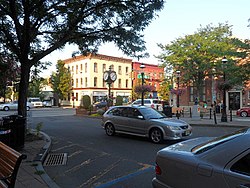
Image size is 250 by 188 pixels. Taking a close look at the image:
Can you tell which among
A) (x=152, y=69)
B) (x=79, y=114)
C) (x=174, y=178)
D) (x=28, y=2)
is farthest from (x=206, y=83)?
(x=174, y=178)

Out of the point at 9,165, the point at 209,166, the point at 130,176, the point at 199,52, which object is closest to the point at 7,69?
the point at 130,176

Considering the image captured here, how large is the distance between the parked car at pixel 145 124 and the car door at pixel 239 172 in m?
6.65

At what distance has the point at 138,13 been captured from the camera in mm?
10297

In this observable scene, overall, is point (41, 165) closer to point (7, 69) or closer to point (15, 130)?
point (15, 130)

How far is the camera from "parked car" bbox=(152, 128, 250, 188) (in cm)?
261

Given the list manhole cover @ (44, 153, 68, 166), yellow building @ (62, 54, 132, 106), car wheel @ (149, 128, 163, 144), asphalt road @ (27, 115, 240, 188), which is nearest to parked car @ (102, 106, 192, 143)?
car wheel @ (149, 128, 163, 144)

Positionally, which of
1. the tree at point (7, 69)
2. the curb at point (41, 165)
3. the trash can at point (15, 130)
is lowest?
the curb at point (41, 165)

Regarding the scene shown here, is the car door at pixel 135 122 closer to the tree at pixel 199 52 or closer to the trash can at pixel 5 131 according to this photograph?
the trash can at pixel 5 131

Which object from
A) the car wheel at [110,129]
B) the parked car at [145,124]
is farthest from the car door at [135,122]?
the car wheel at [110,129]

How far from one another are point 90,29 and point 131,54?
2.25 m

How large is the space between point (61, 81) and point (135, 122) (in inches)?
1818

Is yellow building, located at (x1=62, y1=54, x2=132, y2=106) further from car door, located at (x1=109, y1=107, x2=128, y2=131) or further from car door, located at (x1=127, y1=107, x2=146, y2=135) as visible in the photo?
car door, located at (x1=127, y1=107, x2=146, y2=135)

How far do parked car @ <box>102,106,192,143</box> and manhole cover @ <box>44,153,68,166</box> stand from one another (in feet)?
11.6

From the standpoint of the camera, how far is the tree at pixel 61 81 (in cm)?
5425
